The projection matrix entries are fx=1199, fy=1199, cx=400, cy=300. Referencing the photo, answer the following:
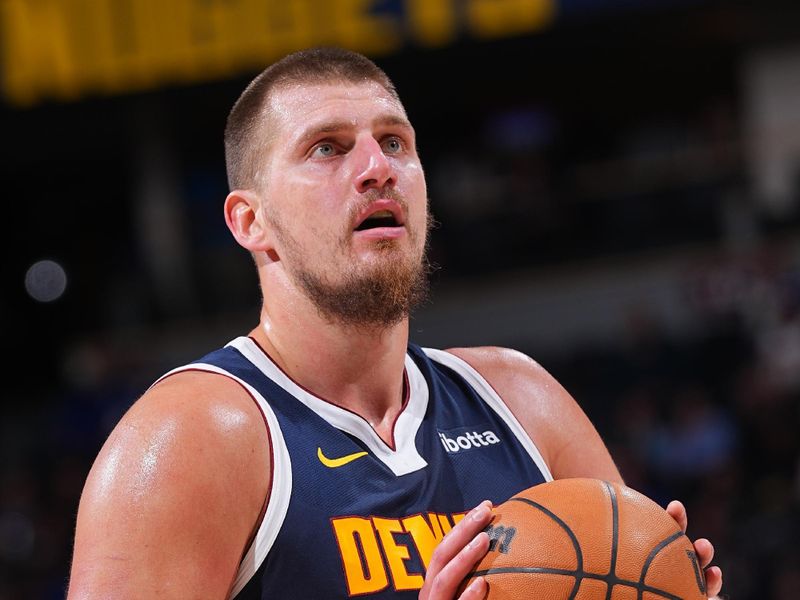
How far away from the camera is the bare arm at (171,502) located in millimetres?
2053

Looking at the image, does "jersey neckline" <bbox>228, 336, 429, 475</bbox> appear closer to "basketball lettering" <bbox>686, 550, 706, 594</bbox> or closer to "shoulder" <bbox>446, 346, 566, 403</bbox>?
"shoulder" <bbox>446, 346, 566, 403</bbox>

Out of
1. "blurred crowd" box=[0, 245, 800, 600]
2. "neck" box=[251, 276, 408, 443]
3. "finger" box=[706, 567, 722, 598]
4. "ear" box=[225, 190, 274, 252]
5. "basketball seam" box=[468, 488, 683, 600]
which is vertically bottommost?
"blurred crowd" box=[0, 245, 800, 600]

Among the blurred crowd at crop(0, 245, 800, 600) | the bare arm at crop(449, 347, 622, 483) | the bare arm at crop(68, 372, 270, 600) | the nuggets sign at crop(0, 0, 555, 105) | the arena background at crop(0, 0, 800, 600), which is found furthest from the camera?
the nuggets sign at crop(0, 0, 555, 105)

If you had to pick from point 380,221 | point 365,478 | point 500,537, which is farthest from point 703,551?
point 380,221

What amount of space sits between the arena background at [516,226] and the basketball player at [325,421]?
16.6ft

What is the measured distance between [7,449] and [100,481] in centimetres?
960

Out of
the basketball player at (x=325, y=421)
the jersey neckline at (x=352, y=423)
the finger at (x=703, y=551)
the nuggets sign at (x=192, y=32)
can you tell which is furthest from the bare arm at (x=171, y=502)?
the nuggets sign at (x=192, y=32)

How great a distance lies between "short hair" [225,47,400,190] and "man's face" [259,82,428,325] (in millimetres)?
30

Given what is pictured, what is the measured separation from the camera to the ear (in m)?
2.67

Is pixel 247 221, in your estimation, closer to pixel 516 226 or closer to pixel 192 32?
pixel 192 32

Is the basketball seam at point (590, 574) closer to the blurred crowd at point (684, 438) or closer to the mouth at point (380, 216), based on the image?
the mouth at point (380, 216)

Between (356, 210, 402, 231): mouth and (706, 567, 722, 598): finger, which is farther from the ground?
(356, 210, 402, 231): mouth

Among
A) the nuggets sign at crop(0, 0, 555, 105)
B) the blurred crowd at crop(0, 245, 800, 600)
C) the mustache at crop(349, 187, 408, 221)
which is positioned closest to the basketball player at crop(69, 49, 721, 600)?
the mustache at crop(349, 187, 408, 221)

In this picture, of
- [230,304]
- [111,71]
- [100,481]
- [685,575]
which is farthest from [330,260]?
[230,304]
